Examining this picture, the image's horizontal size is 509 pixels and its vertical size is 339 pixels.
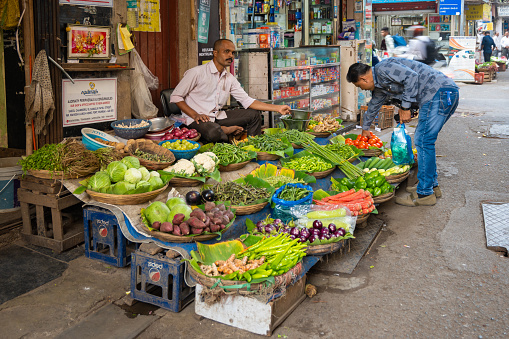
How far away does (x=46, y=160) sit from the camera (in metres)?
4.70

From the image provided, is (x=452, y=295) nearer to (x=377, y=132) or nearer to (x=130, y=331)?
(x=130, y=331)

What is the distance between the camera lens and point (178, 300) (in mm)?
3723

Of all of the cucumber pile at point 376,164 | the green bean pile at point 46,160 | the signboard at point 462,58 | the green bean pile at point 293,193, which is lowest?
the green bean pile at point 293,193

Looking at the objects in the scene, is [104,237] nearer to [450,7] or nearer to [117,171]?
[117,171]

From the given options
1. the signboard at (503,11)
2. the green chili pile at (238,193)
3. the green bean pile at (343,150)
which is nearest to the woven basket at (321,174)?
the green bean pile at (343,150)

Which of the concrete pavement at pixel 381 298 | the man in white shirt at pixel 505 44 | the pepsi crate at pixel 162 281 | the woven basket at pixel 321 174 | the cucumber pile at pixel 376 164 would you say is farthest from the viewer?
the man in white shirt at pixel 505 44

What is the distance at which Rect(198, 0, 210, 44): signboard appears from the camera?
767 cm

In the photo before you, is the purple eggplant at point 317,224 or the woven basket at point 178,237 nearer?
the woven basket at point 178,237

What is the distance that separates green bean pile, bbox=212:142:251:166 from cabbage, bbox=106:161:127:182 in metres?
1.38

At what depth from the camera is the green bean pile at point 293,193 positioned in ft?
15.8

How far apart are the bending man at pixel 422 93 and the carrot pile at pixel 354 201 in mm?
1407

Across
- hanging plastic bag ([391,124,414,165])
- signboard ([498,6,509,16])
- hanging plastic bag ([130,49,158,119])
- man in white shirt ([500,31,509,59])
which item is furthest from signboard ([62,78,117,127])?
signboard ([498,6,509,16])

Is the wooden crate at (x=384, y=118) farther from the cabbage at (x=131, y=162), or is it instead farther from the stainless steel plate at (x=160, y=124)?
the cabbage at (x=131, y=162)

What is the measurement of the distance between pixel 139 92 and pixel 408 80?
3513 millimetres
